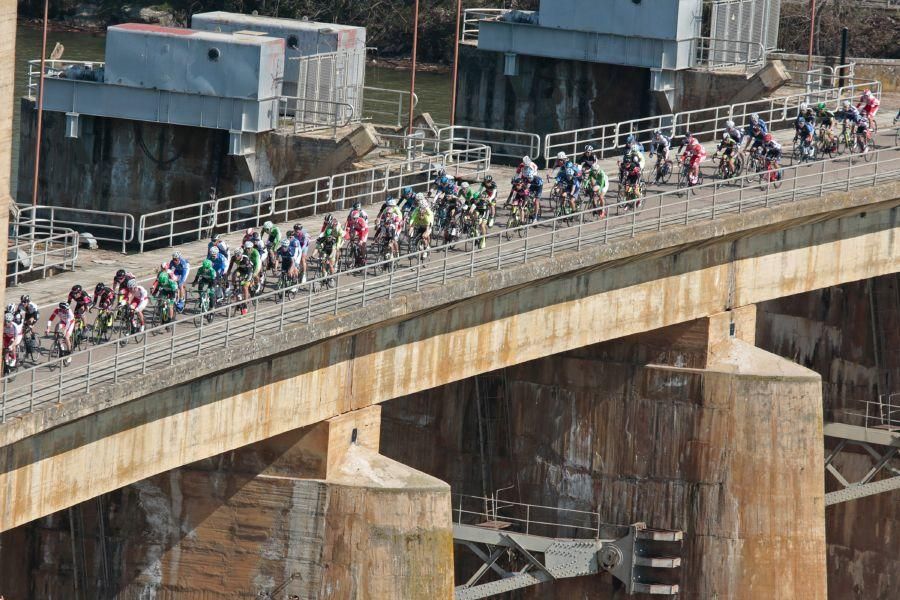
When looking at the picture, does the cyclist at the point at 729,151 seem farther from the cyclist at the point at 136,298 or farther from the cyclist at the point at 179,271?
the cyclist at the point at 136,298

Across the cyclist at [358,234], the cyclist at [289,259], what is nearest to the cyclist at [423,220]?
the cyclist at [358,234]

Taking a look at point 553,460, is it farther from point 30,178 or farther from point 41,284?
point 30,178

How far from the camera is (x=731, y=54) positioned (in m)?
64.9

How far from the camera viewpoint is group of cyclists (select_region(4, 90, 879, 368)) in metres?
37.2

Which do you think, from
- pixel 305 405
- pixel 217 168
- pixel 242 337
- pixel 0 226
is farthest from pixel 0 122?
pixel 217 168

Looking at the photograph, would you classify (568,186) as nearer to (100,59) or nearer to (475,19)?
(475,19)

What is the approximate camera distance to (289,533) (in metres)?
40.1

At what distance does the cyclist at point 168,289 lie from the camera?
3809cm

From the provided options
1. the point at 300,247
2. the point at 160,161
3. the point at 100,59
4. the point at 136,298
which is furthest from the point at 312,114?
the point at 100,59

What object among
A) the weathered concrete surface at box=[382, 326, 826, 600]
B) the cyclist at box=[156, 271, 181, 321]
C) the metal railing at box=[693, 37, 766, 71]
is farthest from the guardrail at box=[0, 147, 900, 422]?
the metal railing at box=[693, 37, 766, 71]

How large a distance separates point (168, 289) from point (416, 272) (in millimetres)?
4950

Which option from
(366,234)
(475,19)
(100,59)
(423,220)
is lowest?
(366,234)

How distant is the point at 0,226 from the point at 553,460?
18.0 meters

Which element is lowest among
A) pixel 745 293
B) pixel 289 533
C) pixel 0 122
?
pixel 289 533
